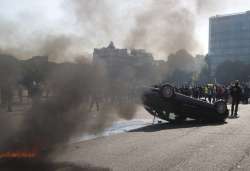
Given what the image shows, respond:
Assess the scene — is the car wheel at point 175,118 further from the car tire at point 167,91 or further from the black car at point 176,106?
the car tire at point 167,91

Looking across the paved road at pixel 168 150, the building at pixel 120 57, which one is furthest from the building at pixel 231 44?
the paved road at pixel 168 150

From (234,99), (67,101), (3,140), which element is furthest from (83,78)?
(234,99)

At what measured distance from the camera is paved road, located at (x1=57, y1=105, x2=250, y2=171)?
8125 mm

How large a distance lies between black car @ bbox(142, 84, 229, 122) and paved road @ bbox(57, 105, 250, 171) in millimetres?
2218

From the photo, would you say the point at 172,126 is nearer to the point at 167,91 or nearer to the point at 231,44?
the point at 167,91

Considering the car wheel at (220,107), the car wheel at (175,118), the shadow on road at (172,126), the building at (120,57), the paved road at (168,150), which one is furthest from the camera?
the car wheel at (220,107)

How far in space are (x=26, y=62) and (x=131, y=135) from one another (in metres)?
3.85

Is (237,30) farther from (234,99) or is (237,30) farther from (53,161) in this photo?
(53,161)

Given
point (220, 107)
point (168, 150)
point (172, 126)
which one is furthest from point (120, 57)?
point (168, 150)

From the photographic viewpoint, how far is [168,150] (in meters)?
9.80

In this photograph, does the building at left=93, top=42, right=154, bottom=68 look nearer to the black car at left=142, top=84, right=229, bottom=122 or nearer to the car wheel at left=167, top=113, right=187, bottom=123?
the black car at left=142, top=84, right=229, bottom=122

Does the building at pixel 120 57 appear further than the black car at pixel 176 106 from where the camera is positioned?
No

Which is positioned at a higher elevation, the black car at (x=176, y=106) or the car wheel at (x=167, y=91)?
the car wheel at (x=167, y=91)

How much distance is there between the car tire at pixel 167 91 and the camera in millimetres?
15602
